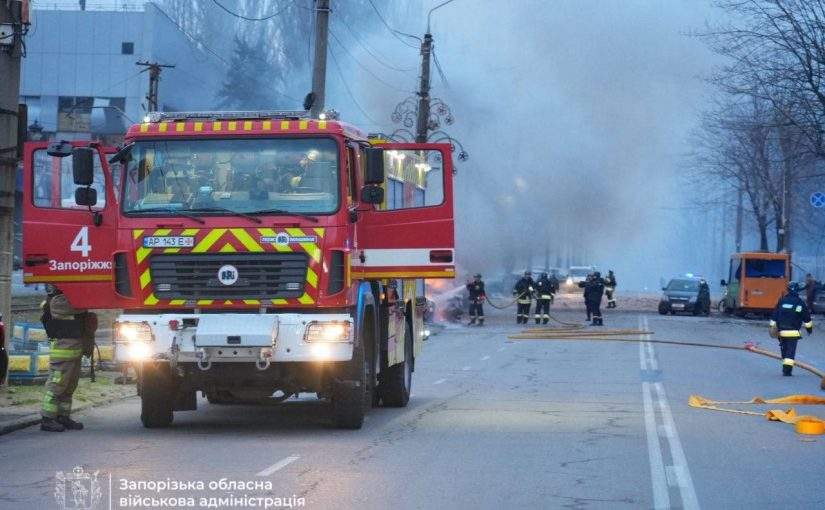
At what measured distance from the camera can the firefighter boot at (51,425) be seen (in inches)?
512

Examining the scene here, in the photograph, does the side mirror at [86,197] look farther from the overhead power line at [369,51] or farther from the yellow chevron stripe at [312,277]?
the overhead power line at [369,51]

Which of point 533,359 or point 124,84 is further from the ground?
point 124,84

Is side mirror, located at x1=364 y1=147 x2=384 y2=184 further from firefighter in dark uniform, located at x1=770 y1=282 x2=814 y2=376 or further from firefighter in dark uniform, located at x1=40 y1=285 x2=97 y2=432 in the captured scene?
firefighter in dark uniform, located at x1=770 y1=282 x2=814 y2=376

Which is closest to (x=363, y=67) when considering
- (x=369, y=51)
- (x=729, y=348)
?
(x=369, y=51)

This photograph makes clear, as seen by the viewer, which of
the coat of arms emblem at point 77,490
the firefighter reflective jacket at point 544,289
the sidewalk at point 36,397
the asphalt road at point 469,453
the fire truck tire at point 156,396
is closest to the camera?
the coat of arms emblem at point 77,490

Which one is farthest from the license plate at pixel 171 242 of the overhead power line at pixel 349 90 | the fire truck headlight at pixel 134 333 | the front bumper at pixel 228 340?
the overhead power line at pixel 349 90

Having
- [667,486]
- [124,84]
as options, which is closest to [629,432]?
[667,486]

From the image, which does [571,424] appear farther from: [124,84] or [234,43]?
[234,43]

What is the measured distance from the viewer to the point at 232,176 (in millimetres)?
12758

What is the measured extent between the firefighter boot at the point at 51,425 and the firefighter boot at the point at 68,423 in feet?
0.15

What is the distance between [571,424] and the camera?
14141 millimetres

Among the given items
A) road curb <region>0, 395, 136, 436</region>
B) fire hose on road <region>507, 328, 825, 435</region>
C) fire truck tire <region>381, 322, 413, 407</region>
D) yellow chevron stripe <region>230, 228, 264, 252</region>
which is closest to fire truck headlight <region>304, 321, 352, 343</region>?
yellow chevron stripe <region>230, 228, 264, 252</region>

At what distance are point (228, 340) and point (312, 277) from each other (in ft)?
3.31

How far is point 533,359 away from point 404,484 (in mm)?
17084
